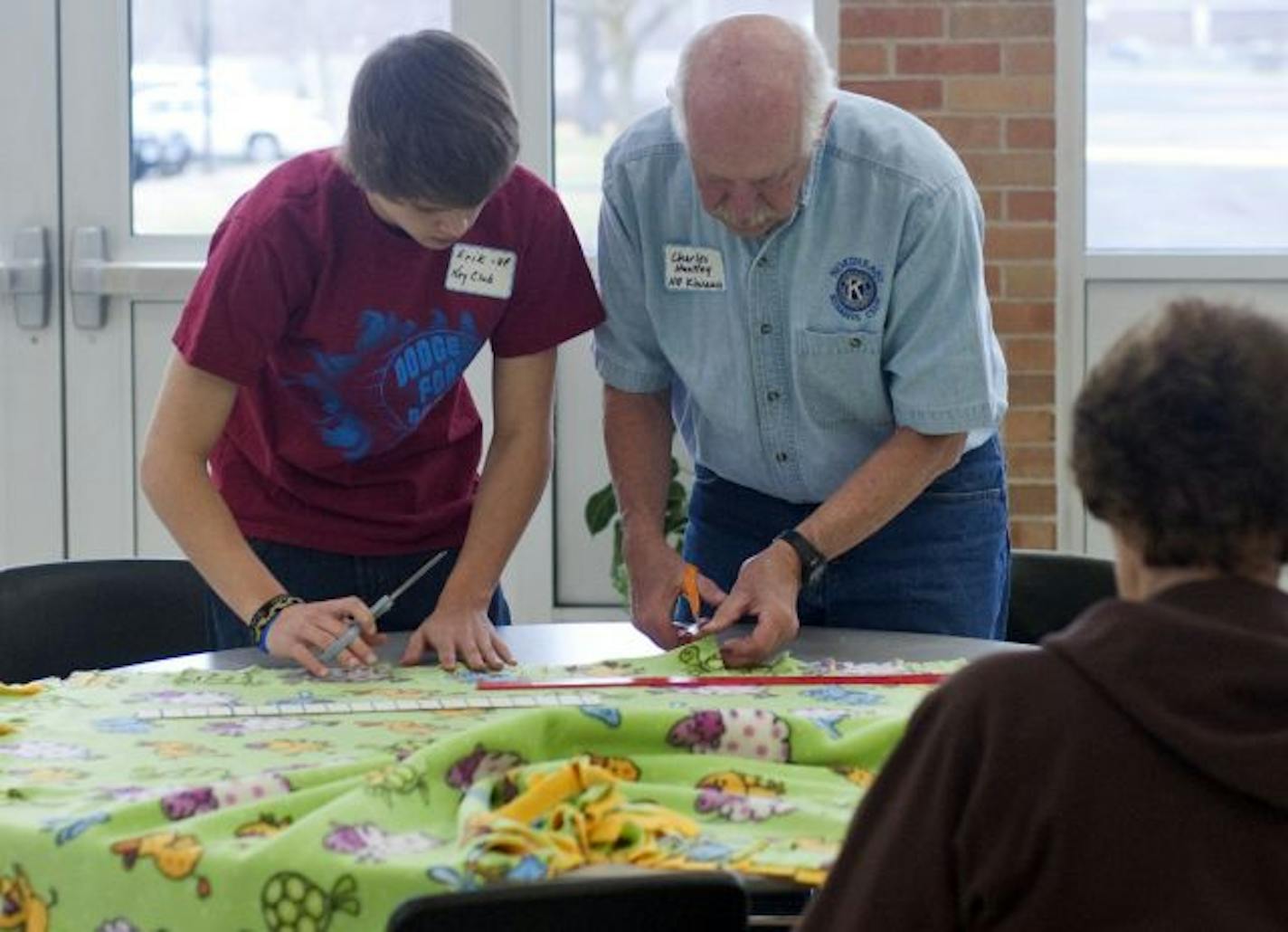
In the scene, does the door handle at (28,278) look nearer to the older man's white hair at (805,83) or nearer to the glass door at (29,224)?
the glass door at (29,224)

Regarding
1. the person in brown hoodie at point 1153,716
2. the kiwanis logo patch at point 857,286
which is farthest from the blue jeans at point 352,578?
the person in brown hoodie at point 1153,716

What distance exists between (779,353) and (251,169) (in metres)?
2.75

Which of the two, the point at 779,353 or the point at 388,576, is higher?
the point at 779,353

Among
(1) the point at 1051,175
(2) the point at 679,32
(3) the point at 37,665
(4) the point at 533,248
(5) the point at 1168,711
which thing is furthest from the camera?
(2) the point at 679,32

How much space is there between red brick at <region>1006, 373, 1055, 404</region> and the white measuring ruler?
2667 mm

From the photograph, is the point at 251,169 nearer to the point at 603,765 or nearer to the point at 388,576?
the point at 388,576

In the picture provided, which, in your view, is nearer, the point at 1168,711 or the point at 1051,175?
the point at 1168,711

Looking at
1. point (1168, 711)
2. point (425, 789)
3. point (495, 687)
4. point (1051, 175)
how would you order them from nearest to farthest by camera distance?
point (1168, 711) < point (425, 789) < point (495, 687) < point (1051, 175)

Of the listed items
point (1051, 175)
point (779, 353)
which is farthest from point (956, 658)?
point (1051, 175)

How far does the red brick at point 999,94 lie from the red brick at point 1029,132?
22mm

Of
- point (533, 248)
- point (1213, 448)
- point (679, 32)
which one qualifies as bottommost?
point (1213, 448)

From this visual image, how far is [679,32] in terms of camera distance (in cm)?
515

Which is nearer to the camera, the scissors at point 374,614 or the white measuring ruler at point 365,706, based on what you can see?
the white measuring ruler at point 365,706

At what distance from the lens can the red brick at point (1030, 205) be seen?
15.7 ft
